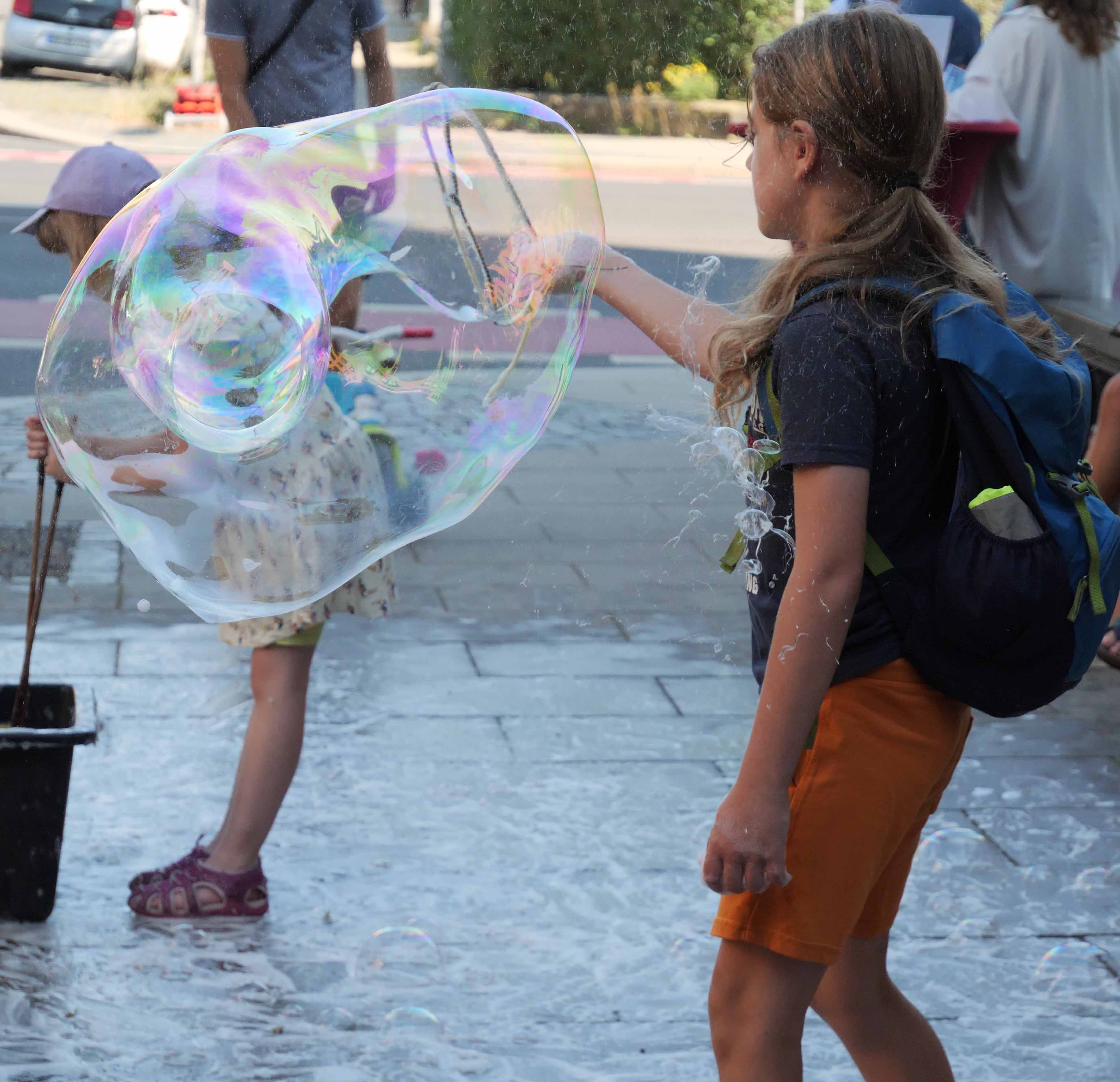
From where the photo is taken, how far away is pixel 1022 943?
2836 millimetres

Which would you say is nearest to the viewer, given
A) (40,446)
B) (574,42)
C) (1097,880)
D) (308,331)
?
(308,331)

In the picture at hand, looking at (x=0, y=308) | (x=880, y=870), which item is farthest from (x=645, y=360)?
(x=880, y=870)

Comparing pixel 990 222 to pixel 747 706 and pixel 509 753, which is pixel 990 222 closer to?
pixel 747 706

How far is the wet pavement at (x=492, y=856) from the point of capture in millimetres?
2496

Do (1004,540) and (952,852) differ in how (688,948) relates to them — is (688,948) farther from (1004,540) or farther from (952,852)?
(1004,540)

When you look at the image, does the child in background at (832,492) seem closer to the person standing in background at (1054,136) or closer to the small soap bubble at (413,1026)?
the small soap bubble at (413,1026)

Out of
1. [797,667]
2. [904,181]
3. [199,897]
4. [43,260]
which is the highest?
[904,181]

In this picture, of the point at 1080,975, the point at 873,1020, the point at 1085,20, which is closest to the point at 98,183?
the point at 873,1020

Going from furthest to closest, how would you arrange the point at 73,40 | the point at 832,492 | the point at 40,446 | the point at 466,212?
the point at 73,40, the point at 40,446, the point at 466,212, the point at 832,492

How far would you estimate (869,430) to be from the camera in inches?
64.7

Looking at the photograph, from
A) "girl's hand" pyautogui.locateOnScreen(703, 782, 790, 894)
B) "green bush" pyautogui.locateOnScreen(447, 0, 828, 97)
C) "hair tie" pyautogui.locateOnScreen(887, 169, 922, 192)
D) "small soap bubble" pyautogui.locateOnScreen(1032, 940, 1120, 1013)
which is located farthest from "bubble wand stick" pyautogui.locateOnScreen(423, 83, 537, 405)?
"green bush" pyautogui.locateOnScreen(447, 0, 828, 97)

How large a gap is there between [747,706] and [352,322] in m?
1.76

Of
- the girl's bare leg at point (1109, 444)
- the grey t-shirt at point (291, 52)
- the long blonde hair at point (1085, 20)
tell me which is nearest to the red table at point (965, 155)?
the long blonde hair at point (1085, 20)

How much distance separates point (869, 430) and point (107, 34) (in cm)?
1822
